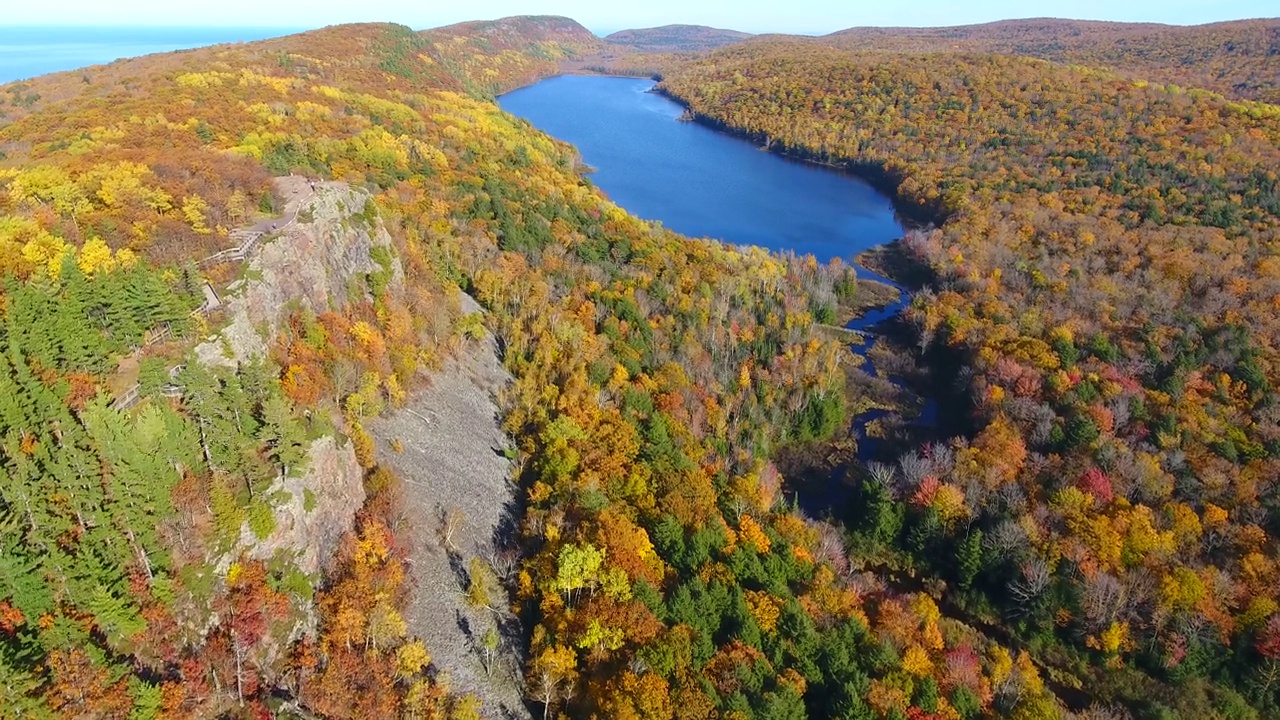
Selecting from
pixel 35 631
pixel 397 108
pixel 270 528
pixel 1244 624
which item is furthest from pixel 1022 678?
pixel 397 108

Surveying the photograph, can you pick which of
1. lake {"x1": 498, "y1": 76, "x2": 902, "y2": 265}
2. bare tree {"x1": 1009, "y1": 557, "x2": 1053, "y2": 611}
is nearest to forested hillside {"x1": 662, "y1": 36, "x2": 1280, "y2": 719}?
bare tree {"x1": 1009, "y1": 557, "x2": 1053, "y2": 611}

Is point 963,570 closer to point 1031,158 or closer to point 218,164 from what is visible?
point 218,164

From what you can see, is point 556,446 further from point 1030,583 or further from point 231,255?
point 1030,583

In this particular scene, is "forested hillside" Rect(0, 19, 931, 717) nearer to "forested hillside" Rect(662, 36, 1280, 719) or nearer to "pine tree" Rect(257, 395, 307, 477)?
"pine tree" Rect(257, 395, 307, 477)

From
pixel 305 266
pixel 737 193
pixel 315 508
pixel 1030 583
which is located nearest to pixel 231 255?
pixel 305 266

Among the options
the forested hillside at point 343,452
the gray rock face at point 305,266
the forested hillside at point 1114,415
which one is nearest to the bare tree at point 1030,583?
the forested hillside at point 1114,415

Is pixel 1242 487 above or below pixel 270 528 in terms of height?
below

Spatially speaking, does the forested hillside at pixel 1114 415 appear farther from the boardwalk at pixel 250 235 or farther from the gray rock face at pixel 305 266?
the boardwalk at pixel 250 235
